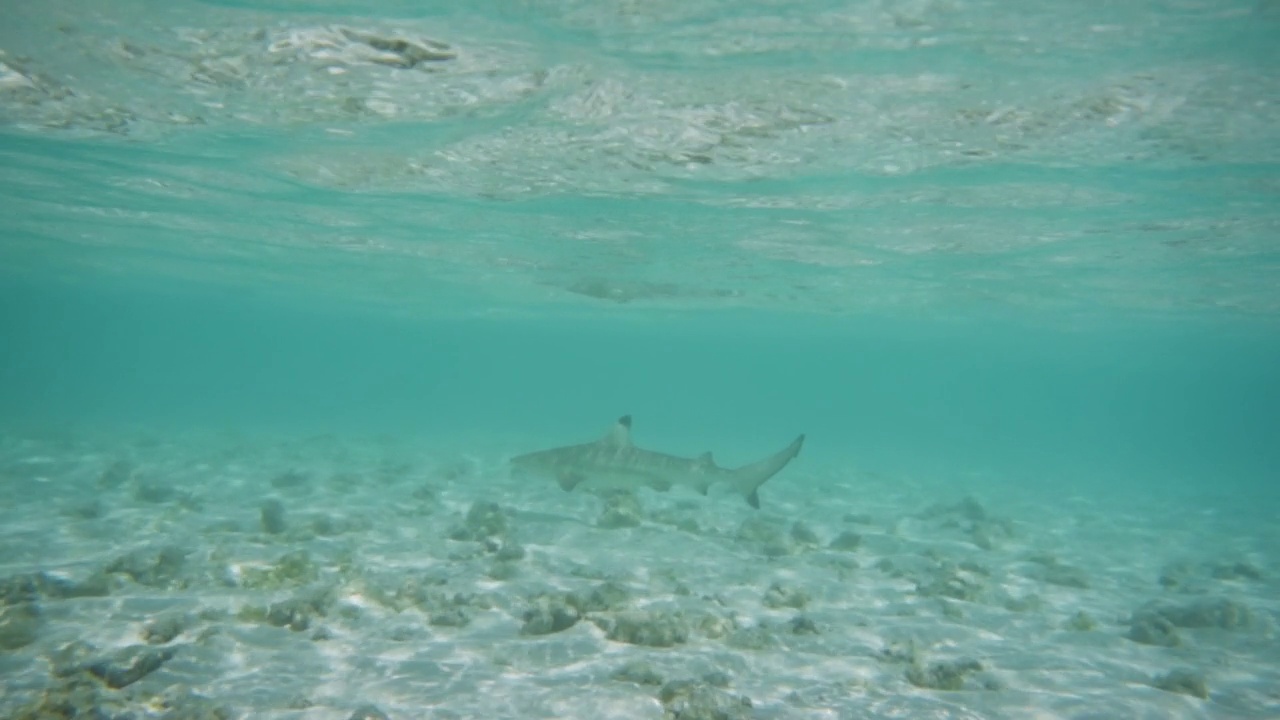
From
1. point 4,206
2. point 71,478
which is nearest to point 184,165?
point 71,478

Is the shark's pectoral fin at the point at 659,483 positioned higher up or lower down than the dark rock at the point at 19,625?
higher up

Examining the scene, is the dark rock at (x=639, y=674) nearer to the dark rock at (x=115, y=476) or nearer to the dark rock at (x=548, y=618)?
the dark rock at (x=548, y=618)

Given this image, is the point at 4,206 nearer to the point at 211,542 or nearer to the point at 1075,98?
the point at 211,542

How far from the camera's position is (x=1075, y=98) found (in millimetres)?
13023

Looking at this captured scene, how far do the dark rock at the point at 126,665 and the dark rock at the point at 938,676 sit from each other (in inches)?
330

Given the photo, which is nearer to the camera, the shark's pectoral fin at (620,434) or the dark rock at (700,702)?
the dark rock at (700,702)

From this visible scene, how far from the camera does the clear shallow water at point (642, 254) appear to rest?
854cm

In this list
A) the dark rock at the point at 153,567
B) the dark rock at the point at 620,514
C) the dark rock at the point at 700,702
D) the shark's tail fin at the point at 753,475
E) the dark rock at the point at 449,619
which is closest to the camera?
the dark rock at the point at 700,702

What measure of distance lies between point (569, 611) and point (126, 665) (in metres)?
4.84

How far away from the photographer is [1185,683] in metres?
8.70

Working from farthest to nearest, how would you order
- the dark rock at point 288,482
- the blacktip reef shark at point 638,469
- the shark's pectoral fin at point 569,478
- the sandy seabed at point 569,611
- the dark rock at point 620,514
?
the dark rock at point 288,482, the dark rock at point 620,514, the shark's pectoral fin at point 569,478, the blacktip reef shark at point 638,469, the sandy seabed at point 569,611

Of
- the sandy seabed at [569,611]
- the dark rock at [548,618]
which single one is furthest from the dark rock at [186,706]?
the dark rock at [548,618]

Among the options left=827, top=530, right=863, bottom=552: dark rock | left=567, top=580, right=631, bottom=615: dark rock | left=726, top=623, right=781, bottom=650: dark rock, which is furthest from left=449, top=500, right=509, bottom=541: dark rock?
left=827, top=530, right=863, bottom=552: dark rock

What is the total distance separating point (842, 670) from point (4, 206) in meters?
36.0
